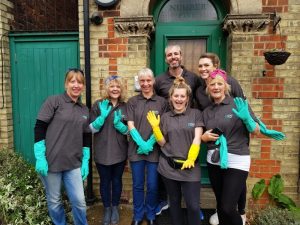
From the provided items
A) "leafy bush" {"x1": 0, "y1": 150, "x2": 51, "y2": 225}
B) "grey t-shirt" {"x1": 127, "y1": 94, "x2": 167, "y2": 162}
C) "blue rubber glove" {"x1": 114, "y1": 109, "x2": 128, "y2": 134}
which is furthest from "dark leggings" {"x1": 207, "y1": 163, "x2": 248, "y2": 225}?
"leafy bush" {"x1": 0, "y1": 150, "x2": 51, "y2": 225}

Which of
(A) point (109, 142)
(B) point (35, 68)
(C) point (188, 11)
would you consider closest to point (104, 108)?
(A) point (109, 142)

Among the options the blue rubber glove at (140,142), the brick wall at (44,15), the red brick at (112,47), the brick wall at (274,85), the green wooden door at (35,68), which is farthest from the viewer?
the brick wall at (44,15)

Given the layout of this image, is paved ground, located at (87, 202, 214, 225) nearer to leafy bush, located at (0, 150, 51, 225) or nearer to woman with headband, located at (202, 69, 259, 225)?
leafy bush, located at (0, 150, 51, 225)

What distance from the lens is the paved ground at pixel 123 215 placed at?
3520mm

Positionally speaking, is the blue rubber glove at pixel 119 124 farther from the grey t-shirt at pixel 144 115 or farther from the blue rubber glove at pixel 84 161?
the blue rubber glove at pixel 84 161

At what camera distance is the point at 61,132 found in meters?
2.78

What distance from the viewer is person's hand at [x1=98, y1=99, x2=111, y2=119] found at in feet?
10.1

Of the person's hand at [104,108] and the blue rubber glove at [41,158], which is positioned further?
the person's hand at [104,108]

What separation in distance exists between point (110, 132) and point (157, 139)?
2.01 ft

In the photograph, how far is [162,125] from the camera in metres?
2.86

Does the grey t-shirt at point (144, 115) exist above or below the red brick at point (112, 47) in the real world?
below

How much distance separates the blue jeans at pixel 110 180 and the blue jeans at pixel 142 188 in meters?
0.22

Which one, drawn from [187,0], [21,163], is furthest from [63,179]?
[187,0]

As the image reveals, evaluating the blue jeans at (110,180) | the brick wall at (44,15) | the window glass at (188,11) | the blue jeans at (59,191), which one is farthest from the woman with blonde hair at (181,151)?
the brick wall at (44,15)
